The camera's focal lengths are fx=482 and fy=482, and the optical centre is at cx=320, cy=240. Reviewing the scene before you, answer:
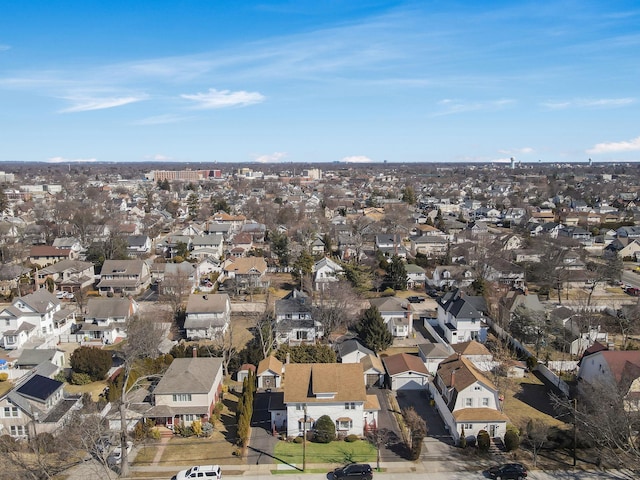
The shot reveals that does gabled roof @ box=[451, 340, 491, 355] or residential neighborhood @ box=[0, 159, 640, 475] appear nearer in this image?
residential neighborhood @ box=[0, 159, 640, 475]

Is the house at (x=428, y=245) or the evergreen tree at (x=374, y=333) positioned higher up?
the house at (x=428, y=245)

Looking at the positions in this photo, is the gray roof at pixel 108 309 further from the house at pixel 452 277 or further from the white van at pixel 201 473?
the house at pixel 452 277

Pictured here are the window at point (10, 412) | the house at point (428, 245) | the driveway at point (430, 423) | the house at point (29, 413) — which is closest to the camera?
the driveway at point (430, 423)

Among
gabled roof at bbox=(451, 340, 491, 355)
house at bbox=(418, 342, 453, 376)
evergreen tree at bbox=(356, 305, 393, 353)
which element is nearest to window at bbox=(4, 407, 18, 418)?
evergreen tree at bbox=(356, 305, 393, 353)

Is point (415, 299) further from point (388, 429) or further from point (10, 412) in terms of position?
point (10, 412)

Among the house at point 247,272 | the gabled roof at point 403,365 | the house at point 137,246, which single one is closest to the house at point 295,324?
the gabled roof at point 403,365

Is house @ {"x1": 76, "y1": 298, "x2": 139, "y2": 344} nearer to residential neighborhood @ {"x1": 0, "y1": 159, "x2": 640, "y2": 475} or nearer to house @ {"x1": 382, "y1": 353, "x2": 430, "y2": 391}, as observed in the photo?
residential neighborhood @ {"x1": 0, "y1": 159, "x2": 640, "y2": 475}

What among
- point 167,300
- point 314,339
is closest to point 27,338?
point 167,300

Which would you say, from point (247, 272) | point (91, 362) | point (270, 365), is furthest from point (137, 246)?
point (270, 365)
